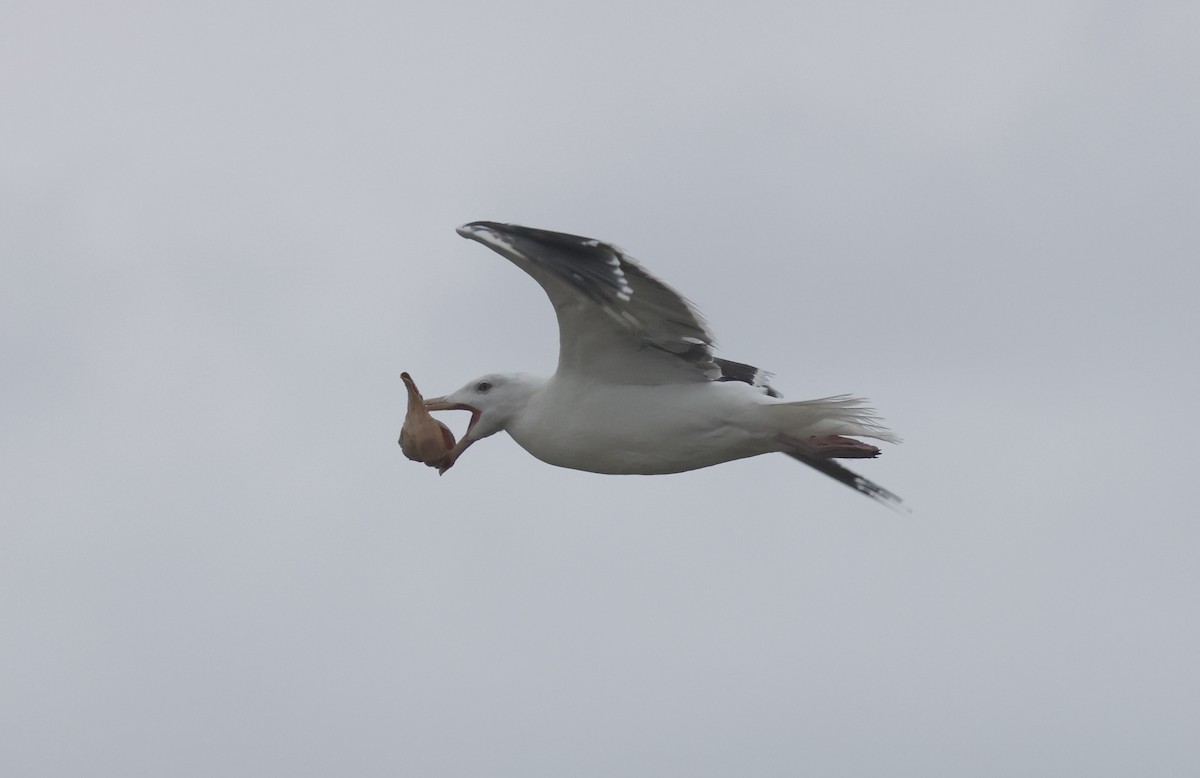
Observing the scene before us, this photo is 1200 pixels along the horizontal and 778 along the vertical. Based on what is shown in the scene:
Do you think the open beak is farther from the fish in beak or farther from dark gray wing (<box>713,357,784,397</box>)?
dark gray wing (<box>713,357,784,397</box>)

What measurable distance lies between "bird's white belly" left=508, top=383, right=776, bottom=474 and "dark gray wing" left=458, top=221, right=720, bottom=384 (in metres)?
0.15

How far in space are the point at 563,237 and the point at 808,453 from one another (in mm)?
2667

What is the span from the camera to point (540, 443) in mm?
16703

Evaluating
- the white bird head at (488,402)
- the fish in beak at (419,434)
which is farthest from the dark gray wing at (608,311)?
the fish in beak at (419,434)

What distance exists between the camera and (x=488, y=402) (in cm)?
1722

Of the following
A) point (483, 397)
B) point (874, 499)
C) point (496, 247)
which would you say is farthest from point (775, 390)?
point (496, 247)

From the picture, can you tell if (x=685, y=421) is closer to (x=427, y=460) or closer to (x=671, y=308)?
(x=671, y=308)

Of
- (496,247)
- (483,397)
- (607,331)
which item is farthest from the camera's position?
(483,397)

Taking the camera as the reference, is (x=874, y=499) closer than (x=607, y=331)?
No

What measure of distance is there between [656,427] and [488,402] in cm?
161

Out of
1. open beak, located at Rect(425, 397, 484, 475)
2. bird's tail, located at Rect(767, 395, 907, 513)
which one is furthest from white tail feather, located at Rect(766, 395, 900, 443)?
open beak, located at Rect(425, 397, 484, 475)

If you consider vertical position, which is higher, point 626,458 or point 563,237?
point 563,237

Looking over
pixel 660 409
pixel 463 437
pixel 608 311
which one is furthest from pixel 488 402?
pixel 608 311

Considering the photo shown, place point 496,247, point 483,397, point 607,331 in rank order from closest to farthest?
point 496,247
point 607,331
point 483,397
